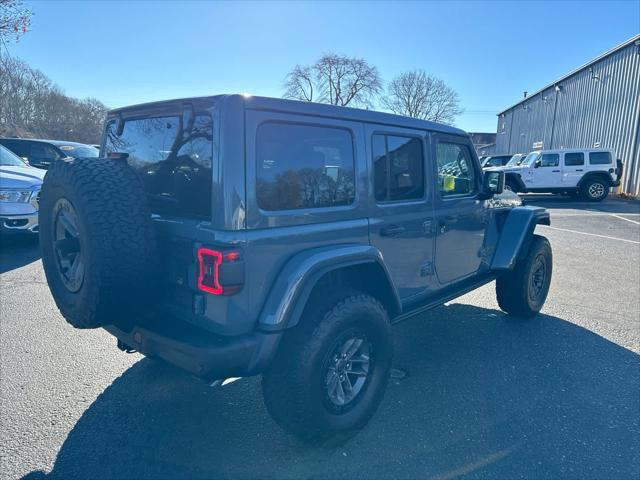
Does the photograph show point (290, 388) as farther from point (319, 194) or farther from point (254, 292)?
point (319, 194)

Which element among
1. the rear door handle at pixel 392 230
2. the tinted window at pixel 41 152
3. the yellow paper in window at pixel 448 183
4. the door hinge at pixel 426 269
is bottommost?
the door hinge at pixel 426 269

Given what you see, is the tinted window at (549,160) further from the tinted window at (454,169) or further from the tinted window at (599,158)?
the tinted window at (454,169)

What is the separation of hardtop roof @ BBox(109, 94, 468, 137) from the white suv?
614 inches

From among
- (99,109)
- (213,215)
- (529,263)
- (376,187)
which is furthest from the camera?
(99,109)

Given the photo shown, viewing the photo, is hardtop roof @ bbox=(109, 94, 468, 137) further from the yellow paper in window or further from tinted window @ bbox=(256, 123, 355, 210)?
the yellow paper in window

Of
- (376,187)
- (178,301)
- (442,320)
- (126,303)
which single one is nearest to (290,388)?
(178,301)

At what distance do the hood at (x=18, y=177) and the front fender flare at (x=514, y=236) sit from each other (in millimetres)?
6456

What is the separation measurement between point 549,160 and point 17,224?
17386mm

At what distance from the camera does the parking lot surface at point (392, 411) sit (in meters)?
2.35

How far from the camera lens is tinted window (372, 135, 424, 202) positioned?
286cm

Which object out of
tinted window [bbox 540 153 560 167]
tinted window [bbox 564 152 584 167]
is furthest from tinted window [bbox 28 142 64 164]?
tinted window [bbox 564 152 584 167]

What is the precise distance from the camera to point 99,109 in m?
46.9

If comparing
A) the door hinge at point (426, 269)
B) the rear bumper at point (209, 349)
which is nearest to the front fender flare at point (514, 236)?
the door hinge at point (426, 269)

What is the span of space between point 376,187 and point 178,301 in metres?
1.42
